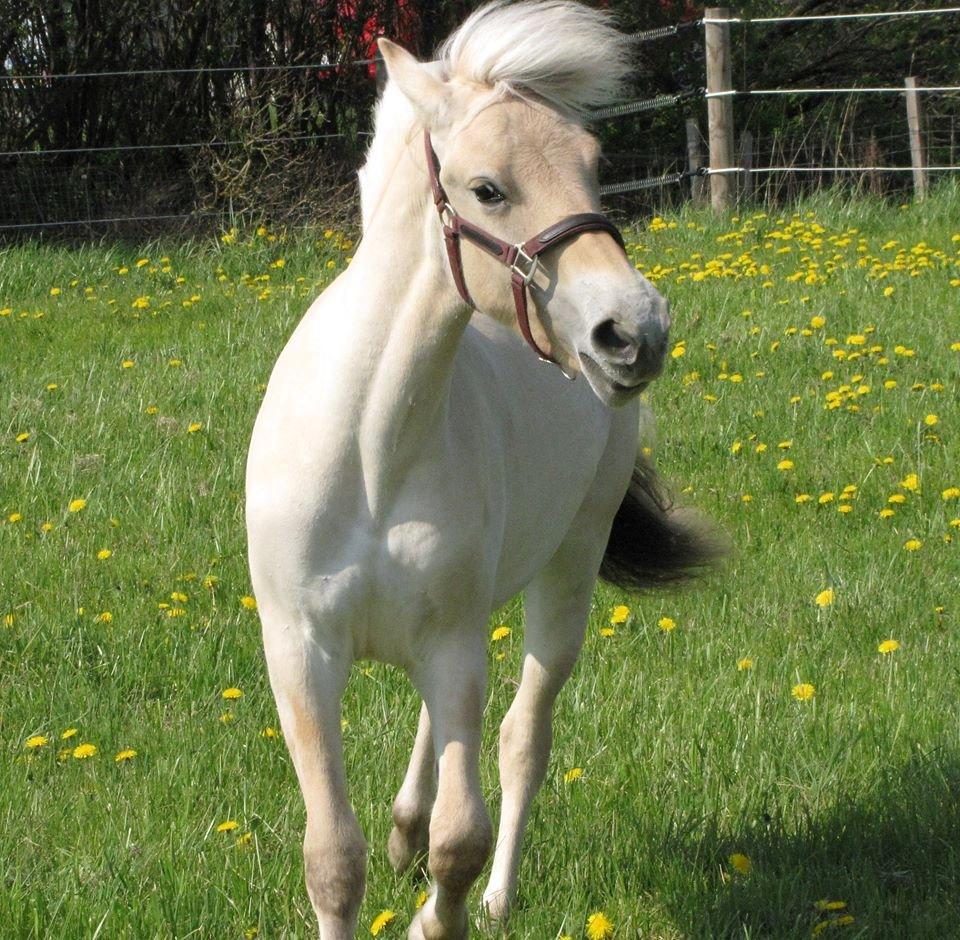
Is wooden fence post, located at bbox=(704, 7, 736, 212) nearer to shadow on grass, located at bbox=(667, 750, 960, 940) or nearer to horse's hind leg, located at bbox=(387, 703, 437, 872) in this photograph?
shadow on grass, located at bbox=(667, 750, 960, 940)

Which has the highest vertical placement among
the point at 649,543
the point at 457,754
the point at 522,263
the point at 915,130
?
the point at 522,263

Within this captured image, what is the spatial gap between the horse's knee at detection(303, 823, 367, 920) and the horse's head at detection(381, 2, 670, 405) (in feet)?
3.42

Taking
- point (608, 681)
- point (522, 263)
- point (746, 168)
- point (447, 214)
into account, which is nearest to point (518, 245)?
point (522, 263)

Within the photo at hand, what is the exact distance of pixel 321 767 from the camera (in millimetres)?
2898

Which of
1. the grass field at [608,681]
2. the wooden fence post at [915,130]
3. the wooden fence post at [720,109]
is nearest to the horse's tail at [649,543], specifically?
the grass field at [608,681]

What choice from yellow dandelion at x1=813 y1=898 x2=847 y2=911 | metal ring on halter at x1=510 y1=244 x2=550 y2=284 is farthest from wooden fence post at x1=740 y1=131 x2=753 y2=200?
metal ring on halter at x1=510 y1=244 x2=550 y2=284

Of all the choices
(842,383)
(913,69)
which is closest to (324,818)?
(842,383)

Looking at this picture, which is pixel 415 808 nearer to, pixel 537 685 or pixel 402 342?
pixel 537 685

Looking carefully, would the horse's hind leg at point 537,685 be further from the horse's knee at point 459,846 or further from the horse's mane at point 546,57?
the horse's mane at point 546,57

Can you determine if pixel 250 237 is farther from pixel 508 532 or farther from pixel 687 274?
pixel 508 532

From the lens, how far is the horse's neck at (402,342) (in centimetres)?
282

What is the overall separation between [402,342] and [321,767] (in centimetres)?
86

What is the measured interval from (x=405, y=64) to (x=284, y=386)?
707mm

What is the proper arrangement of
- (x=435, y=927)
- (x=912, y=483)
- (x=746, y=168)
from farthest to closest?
(x=746, y=168) → (x=912, y=483) → (x=435, y=927)
